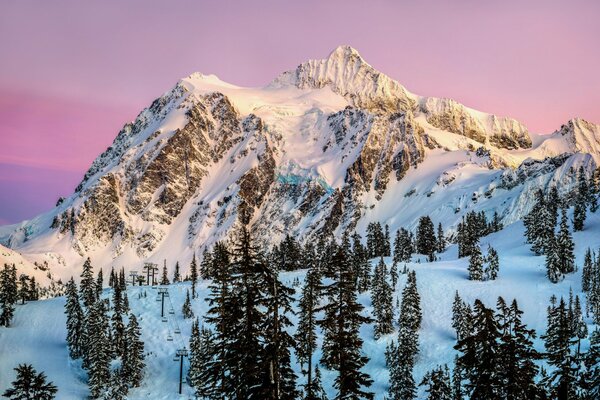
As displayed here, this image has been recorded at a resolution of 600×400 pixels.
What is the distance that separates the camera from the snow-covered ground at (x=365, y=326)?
7806 cm

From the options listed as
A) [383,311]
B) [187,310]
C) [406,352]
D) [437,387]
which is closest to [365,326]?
[383,311]

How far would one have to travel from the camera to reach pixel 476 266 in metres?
101

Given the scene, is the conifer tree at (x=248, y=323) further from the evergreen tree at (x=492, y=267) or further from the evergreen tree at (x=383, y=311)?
the evergreen tree at (x=492, y=267)

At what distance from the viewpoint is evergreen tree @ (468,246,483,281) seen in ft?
331

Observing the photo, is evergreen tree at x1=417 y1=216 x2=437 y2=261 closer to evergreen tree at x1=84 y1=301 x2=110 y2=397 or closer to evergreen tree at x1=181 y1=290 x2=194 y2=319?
evergreen tree at x1=181 y1=290 x2=194 y2=319

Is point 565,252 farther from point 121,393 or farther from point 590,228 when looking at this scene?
point 121,393

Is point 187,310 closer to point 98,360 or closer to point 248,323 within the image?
point 98,360

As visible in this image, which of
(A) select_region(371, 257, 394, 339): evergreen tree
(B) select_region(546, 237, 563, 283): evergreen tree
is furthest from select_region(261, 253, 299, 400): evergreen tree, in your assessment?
(B) select_region(546, 237, 563, 283): evergreen tree

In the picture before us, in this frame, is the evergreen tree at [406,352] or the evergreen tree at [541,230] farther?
the evergreen tree at [541,230]

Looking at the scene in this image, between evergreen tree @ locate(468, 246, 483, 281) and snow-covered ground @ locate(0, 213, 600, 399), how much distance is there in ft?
5.96

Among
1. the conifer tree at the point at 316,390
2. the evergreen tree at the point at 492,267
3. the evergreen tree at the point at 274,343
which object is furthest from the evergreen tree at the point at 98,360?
the evergreen tree at the point at 492,267

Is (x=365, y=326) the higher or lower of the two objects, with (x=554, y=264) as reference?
lower

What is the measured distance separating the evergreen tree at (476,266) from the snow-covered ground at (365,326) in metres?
1.82

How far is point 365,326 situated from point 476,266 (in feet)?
89.6
